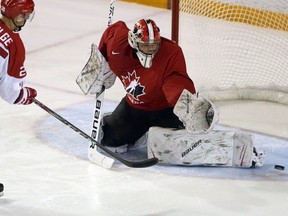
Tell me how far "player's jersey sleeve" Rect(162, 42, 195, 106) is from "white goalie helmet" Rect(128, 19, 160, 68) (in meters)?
0.13

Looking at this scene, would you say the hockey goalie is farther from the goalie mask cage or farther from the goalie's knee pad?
the goalie mask cage

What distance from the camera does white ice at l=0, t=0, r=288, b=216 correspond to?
3.99m

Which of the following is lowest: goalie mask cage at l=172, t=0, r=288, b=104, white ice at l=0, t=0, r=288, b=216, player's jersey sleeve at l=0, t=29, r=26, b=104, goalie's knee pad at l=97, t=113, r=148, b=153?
white ice at l=0, t=0, r=288, b=216

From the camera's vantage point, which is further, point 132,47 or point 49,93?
point 49,93

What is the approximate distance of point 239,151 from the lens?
4.42 meters

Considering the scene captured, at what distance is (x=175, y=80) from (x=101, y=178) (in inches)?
22.3

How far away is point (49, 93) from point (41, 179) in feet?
4.82

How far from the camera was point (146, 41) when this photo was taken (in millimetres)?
4230

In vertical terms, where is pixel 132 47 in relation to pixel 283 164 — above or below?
above

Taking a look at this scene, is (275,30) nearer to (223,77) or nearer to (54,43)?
(223,77)

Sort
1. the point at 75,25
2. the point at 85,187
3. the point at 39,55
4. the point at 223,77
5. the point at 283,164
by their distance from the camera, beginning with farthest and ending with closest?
the point at 75,25 < the point at 39,55 < the point at 223,77 < the point at 283,164 < the point at 85,187

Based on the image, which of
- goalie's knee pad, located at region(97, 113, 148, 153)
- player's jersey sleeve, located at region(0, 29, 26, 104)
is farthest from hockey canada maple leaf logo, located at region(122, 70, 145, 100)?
player's jersey sleeve, located at region(0, 29, 26, 104)

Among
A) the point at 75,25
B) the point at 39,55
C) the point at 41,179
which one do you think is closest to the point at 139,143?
the point at 41,179

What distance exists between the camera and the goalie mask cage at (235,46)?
217 inches
